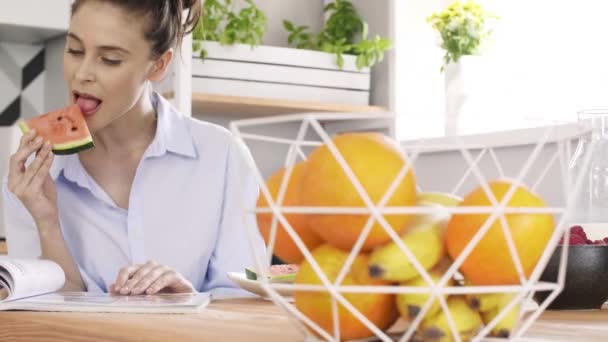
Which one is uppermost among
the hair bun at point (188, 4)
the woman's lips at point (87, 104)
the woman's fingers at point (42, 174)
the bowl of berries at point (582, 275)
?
the hair bun at point (188, 4)

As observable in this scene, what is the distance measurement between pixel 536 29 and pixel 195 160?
5.29 feet

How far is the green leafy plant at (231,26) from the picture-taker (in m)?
A: 3.29

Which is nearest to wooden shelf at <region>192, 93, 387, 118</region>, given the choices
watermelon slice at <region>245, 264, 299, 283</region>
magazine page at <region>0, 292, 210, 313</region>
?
watermelon slice at <region>245, 264, 299, 283</region>

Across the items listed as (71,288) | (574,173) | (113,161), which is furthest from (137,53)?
(574,173)

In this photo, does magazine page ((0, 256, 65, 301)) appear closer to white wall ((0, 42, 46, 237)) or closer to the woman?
the woman

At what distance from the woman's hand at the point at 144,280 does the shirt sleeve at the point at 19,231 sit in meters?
0.66

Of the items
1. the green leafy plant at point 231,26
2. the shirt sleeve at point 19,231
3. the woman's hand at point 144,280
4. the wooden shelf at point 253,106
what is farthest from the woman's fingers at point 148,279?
the green leafy plant at point 231,26

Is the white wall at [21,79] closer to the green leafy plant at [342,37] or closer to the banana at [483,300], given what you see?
the green leafy plant at [342,37]

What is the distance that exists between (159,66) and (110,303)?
112 centimetres

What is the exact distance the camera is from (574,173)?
1516mm

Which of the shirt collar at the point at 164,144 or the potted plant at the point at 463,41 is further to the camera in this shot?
A: the potted plant at the point at 463,41

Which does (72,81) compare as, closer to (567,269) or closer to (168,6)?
(168,6)

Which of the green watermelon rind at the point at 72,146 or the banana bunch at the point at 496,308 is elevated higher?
the green watermelon rind at the point at 72,146

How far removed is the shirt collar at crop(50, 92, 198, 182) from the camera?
2.12m
